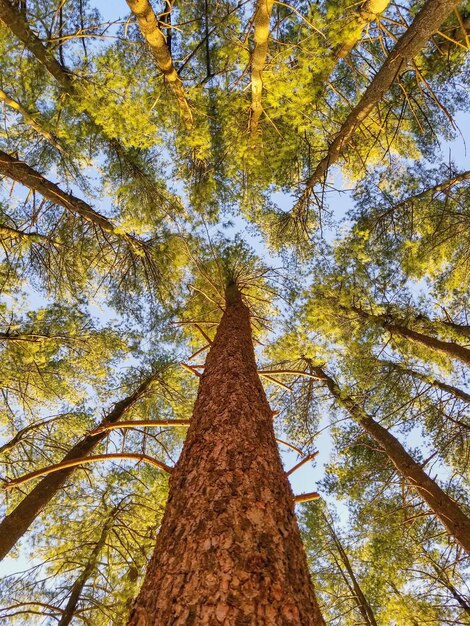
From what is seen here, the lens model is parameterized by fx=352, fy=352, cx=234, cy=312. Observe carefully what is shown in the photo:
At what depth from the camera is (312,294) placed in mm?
6406

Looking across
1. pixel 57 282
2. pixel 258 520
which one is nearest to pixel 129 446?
pixel 57 282

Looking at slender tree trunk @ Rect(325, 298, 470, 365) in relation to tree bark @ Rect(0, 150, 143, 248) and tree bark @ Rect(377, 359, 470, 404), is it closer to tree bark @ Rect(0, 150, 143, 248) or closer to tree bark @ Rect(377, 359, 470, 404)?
tree bark @ Rect(377, 359, 470, 404)

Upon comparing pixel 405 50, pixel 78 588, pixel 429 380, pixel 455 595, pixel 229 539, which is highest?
pixel 405 50

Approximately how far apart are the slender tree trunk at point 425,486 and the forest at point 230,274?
30mm

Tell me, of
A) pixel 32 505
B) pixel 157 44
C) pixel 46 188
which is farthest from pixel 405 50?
pixel 32 505

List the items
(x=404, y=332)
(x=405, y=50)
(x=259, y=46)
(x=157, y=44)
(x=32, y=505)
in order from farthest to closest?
1. (x=404, y=332)
2. (x=32, y=505)
3. (x=157, y=44)
4. (x=259, y=46)
5. (x=405, y=50)

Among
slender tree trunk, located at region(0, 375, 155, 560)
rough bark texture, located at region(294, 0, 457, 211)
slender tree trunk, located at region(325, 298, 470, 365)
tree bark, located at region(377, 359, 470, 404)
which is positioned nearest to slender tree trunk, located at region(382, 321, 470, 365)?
slender tree trunk, located at region(325, 298, 470, 365)

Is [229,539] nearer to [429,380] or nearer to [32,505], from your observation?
[32,505]

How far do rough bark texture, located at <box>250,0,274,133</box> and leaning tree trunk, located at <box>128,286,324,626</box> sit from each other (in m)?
4.16

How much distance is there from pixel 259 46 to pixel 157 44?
1272 mm

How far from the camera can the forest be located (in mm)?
4770

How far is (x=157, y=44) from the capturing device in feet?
14.4

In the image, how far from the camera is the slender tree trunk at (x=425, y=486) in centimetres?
427

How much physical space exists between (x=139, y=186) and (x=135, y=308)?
2565 mm
